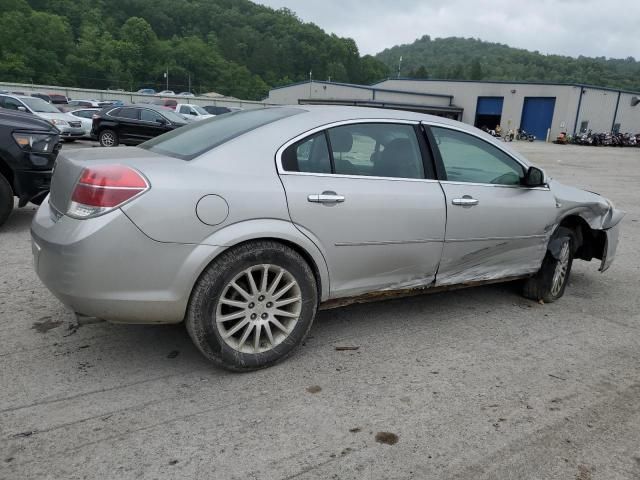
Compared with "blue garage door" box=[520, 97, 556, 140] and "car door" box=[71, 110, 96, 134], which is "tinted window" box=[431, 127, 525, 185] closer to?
Result: "car door" box=[71, 110, 96, 134]

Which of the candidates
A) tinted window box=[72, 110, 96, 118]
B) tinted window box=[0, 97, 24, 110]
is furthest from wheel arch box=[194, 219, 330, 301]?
tinted window box=[72, 110, 96, 118]

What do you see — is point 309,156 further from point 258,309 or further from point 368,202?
point 258,309

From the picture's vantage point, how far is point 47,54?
88.6 meters

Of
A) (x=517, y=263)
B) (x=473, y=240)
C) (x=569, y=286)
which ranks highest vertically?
(x=473, y=240)

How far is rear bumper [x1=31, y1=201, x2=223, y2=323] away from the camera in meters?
2.71

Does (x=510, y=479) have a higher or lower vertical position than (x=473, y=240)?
lower

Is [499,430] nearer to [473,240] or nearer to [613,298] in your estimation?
[473,240]

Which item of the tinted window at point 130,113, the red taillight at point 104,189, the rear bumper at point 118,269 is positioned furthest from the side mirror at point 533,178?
the tinted window at point 130,113

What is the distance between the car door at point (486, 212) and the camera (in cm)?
384

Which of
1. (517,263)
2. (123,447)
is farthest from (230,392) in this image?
(517,263)

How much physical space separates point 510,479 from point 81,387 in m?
2.26

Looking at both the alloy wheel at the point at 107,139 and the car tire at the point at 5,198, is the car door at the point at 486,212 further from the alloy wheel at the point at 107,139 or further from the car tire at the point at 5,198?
the alloy wheel at the point at 107,139

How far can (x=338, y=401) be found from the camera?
9.58 ft

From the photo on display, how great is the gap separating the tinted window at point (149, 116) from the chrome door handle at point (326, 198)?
15.0 meters
